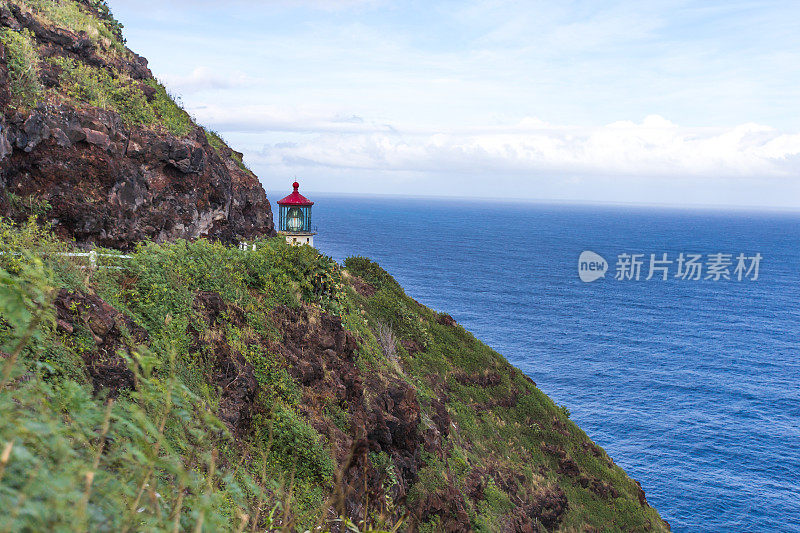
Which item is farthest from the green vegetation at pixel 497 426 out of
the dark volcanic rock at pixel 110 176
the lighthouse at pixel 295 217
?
the dark volcanic rock at pixel 110 176

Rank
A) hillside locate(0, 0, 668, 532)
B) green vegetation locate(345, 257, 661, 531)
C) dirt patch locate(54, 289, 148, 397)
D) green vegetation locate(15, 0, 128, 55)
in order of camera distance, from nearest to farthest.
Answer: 1. hillside locate(0, 0, 668, 532)
2. dirt patch locate(54, 289, 148, 397)
3. green vegetation locate(15, 0, 128, 55)
4. green vegetation locate(345, 257, 661, 531)

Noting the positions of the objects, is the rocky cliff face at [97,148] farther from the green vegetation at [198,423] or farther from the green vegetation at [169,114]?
the green vegetation at [198,423]

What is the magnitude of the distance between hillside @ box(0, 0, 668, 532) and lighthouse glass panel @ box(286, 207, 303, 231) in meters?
8.56

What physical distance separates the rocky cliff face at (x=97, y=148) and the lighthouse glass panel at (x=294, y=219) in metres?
13.4

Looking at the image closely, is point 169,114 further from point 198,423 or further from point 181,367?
point 198,423

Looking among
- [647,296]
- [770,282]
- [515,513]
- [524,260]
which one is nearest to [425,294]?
[647,296]

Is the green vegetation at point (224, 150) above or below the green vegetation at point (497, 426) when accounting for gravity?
above

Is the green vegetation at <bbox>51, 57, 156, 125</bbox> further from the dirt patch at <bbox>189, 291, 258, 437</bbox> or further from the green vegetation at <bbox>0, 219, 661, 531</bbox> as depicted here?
the dirt patch at <bbox>189, 291, 258, 437</bbox>

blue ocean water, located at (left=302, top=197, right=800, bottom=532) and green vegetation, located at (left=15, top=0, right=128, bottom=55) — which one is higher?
green vegetation, located at (left=15, top=0, right=128, bottom=55)

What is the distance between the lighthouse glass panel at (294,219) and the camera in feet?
131

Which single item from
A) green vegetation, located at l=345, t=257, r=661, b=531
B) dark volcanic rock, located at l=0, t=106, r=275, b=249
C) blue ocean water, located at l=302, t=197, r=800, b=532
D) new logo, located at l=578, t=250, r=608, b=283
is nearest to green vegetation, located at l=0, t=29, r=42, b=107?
dark volcanic rock, located at l=0, t=106, r=275, b=249

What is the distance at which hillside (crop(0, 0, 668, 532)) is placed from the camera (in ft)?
13.3

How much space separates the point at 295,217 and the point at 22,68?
22.5 meters

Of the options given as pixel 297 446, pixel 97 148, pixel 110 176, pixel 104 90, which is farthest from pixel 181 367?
pixel 104 90
